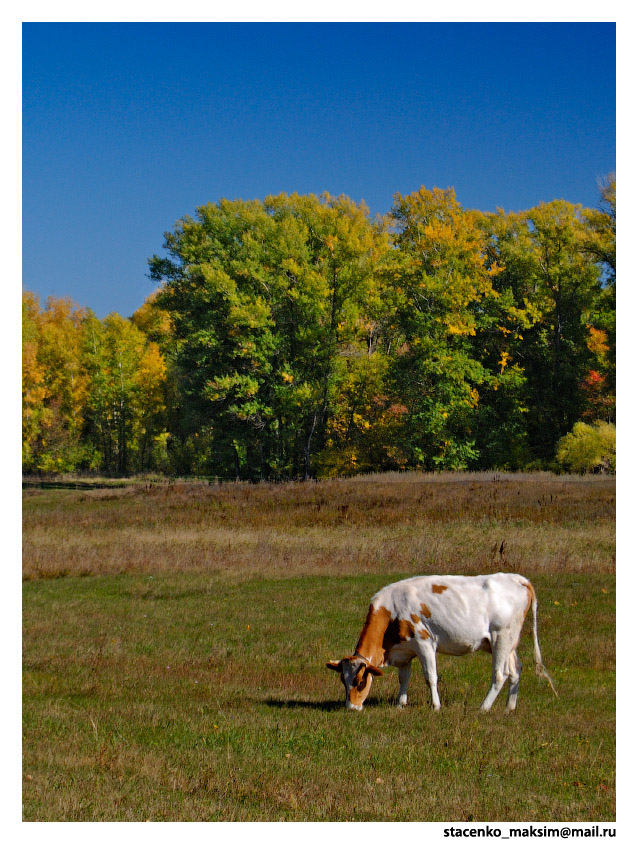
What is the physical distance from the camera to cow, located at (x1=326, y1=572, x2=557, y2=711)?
11.2m

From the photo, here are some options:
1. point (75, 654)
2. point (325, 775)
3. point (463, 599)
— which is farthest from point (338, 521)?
point (325, 775)

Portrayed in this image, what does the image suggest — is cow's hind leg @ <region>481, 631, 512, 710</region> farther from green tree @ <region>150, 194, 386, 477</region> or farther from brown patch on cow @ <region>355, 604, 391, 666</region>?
green tree @ <region>150, 194, 386, 477</region>

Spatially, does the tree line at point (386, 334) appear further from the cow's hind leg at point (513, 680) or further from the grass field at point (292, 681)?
the cow's hind leg at point (513, 680)

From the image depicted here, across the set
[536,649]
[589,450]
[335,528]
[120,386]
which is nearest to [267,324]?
[120,386]

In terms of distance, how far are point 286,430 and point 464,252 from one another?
1626cm

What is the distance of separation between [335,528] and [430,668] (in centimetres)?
2055

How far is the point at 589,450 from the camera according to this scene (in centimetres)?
4459

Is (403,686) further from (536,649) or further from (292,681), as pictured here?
(292,681)

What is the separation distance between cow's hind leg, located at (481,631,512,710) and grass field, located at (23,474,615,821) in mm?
188

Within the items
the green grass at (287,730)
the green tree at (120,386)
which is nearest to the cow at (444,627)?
the green grass at (287,730)

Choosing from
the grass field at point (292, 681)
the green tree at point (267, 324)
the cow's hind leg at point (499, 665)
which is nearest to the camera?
the grass field at point (292, 681)

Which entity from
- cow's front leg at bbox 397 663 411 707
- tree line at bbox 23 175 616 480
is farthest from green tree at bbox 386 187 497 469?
cow's front leg at bbox 397 663 411 707

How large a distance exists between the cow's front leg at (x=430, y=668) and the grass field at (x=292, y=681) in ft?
1.07

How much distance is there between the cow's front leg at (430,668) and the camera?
36.3 ft
